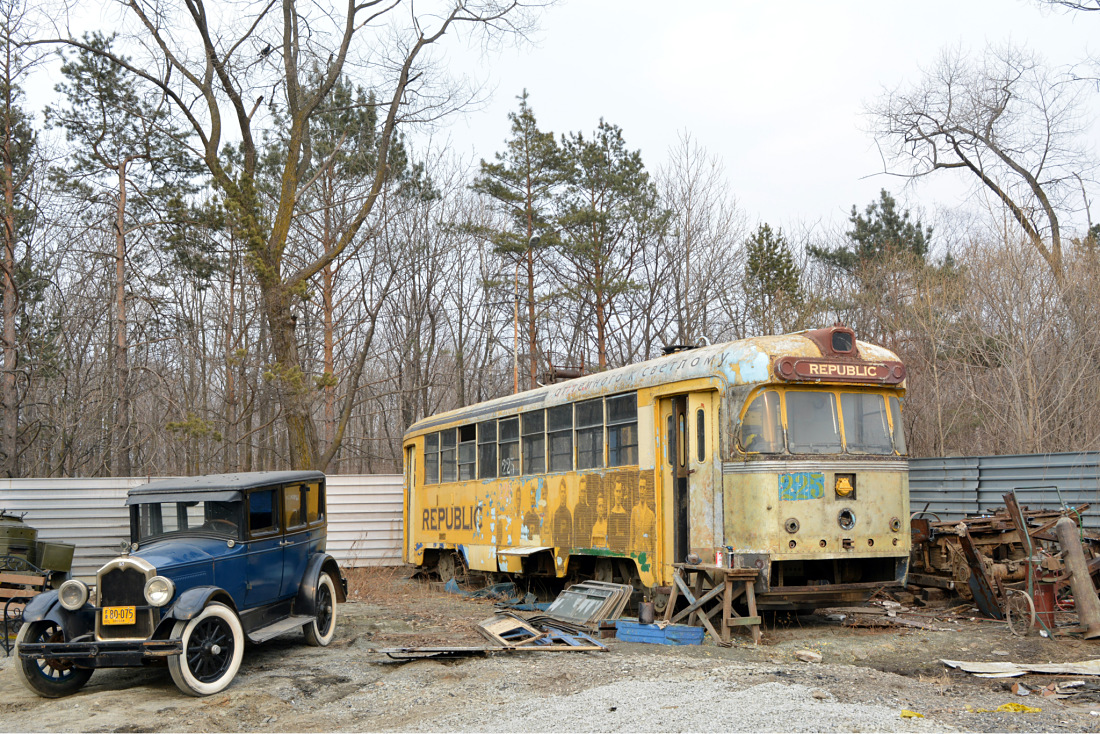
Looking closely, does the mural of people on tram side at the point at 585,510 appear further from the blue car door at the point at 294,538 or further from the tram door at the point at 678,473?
the blue car door at the point at 294,538

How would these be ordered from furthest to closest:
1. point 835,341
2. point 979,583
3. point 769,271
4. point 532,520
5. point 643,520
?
1. point 769,271
2. point 532,520
3. point 643,520
4. point 979,583
5. point 835,341

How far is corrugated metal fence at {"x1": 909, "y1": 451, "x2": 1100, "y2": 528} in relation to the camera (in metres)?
12.4

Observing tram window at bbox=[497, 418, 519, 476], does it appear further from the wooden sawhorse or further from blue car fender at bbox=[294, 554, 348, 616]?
the wooden sawhorse

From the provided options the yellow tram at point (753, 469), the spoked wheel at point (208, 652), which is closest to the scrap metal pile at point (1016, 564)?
the yellow tram at point (753, 469)

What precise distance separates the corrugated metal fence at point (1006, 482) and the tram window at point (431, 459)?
8109 millimetres

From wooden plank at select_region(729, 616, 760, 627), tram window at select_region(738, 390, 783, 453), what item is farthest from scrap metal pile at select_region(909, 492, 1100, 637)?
wooden plank at select_region(729, 616, 760, 627)

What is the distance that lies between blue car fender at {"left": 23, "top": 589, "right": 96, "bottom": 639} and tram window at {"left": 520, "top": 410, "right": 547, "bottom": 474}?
21.5 feet

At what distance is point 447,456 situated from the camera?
652 inches

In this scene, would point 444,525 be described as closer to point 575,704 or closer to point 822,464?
point 822,464

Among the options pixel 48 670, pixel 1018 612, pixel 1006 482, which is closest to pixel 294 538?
pixel 48 670

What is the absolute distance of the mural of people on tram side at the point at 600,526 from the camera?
38.1 feet

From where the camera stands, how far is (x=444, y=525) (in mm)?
16344

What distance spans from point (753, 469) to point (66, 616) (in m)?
6.44

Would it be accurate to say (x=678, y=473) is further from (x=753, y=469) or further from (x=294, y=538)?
(x=294, y=538)
